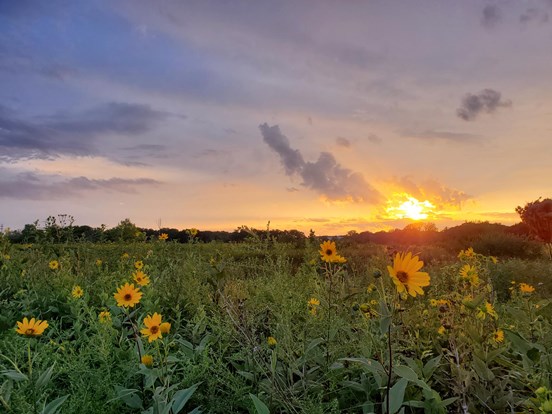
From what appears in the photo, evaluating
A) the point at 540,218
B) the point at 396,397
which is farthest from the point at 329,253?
the point at 540,218

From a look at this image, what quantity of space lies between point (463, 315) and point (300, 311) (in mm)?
1172

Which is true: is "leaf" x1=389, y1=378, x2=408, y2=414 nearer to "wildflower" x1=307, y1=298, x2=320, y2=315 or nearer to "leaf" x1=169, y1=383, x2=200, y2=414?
"leaf" x1=169, y1=383, x2=200, y2=414

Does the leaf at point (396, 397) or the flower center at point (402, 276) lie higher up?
the flower center at point (402, 276)

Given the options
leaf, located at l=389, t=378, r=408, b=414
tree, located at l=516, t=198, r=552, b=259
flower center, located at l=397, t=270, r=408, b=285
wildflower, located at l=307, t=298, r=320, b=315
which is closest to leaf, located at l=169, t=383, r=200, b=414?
leaf, located at l=389, t=378, r=408, b=414

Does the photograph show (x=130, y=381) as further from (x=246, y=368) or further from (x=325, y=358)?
(x=325, y=358)

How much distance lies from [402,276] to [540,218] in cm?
976

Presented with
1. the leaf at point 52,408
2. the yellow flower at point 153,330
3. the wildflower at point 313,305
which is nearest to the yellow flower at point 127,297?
the yellow flower at point 153,330

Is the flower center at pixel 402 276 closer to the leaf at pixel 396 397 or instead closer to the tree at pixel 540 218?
the leaf at pixel 396 397

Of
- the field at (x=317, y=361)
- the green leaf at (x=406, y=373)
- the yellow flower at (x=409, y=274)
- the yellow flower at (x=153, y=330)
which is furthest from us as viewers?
the yellow flower at (x=153, y=330)

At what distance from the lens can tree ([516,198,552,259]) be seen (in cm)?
1013

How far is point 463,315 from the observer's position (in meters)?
2.77

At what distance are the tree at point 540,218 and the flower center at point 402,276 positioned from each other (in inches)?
360

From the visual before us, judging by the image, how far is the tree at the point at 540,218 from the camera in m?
10.1

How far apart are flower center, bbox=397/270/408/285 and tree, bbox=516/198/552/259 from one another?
915 centimetres
